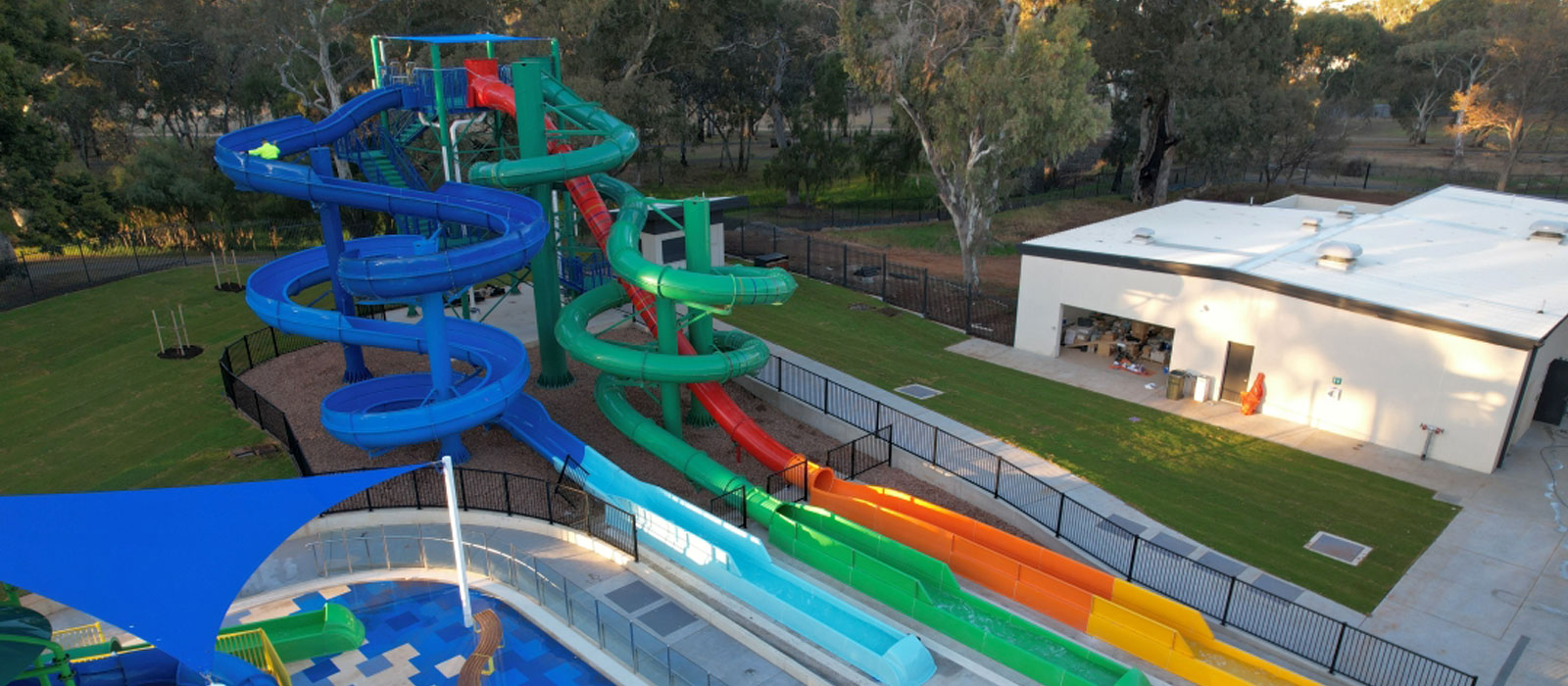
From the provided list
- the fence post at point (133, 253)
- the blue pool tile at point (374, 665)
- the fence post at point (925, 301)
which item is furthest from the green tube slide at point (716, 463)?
the fence post at point (133, 253)

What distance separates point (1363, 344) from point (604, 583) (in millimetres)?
19712

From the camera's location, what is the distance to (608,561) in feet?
57.2

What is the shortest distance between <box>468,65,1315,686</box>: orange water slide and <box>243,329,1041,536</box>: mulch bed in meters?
1.79

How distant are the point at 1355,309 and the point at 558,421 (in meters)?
20.5

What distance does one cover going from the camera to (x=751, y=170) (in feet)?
232

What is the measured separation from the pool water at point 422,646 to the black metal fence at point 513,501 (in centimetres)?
231

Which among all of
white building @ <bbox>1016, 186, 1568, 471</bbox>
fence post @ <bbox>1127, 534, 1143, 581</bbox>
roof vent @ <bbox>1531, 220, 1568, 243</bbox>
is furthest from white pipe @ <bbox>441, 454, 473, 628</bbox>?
roof vent @ <bbox>1531, 220, 1568, 243</bbox>

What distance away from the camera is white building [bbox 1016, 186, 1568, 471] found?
2212 centimetres

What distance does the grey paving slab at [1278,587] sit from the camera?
673 inches

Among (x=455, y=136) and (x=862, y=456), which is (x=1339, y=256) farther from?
(x=455, y=136)

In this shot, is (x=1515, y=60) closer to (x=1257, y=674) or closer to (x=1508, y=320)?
(x=1508, y=320)

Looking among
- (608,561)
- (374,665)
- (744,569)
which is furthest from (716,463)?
(374,665)

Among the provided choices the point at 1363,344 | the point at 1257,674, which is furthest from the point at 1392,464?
the point at 1257,674

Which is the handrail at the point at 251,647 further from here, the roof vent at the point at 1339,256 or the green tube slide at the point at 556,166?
the roof vent at the point at 1339,256
